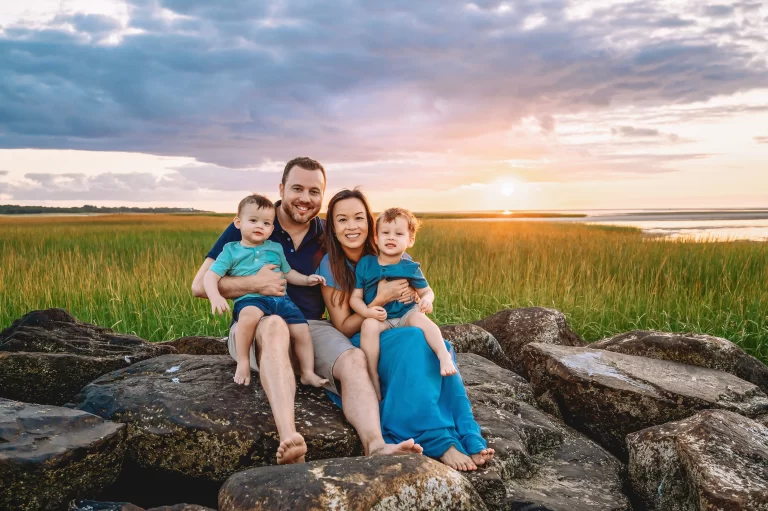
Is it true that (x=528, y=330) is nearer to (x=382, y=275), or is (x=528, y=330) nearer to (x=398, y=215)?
(x=382, y=275)

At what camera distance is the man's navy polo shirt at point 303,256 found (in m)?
5.00

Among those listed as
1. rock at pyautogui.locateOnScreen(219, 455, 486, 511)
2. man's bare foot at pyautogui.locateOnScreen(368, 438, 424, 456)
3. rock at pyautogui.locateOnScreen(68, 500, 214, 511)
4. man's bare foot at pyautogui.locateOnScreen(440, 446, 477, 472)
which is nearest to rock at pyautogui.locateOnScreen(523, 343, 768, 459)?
man's bare foot at pyautogui.locateOnScreen(440, 446, 477, 472)

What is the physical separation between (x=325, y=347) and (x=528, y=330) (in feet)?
10.8

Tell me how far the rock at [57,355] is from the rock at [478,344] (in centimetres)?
295

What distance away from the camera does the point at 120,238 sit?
71.9 feet

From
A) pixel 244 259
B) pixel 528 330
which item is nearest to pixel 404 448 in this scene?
pixel 244 259

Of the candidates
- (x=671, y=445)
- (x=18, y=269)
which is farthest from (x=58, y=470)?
(x=18, y=269)

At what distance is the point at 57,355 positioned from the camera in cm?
518

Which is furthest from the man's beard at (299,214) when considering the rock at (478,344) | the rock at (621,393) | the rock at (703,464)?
the rock at (703,464)

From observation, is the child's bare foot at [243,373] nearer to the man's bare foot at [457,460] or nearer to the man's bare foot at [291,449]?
the man's bare foot at [291,449]

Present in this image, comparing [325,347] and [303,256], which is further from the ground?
[303,256]

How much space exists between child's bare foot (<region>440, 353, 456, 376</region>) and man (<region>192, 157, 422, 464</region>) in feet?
1.65

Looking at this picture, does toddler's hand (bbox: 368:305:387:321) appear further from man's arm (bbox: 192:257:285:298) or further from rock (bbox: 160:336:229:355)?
rock (bbox: 160:336:229:355)

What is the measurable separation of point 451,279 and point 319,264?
626 centimetres
